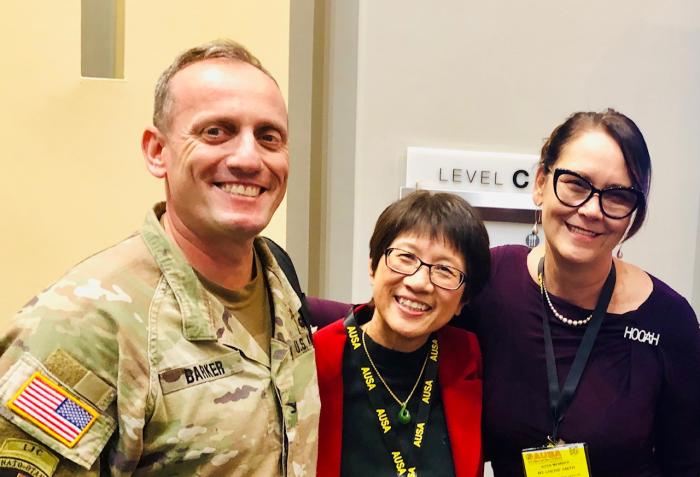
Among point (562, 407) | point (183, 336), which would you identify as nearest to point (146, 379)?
point (183, 336)

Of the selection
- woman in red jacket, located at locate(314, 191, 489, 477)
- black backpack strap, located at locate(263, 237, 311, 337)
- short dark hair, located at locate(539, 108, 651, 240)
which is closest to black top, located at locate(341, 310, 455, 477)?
woman in red jacket, located at locate(314, 191, 489, 477)

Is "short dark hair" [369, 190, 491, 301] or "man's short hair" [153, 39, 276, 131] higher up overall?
"man's short hair" [153, 39, 276, 131]

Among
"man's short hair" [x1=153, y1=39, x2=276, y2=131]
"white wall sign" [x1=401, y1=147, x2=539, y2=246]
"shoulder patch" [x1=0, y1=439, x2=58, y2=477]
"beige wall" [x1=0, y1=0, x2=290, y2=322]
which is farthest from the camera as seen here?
"white wall sign" [x1=401, y1=147, x2=539, y2=246]

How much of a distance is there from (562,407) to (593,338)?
19cm

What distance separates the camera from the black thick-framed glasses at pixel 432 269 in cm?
127

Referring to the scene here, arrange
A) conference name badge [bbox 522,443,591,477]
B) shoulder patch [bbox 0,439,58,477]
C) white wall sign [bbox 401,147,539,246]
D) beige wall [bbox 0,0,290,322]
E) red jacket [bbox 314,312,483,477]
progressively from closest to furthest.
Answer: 1. shoulder patch [bbox 0,439,58,477]
2. red jacket [bbox 314,312,483,477]
3. conference name badge [bbox 522,443,591,477]
4. beige wall [bbox 0,0,290,322]
5. white wall sign [bbox 401,147,539,246]

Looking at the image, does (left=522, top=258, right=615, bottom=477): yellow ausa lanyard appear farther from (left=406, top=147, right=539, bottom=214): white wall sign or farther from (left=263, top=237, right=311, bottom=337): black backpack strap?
(left=406, top=147, right=539, bottom=214): white wall sign

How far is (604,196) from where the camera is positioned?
4.36ft

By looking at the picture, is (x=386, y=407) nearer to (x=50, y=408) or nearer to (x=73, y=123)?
(x=50, y=408)

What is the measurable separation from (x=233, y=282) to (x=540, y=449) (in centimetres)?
86

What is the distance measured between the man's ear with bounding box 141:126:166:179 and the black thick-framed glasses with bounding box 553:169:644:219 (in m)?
0.93

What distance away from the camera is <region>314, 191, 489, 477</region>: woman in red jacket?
125 cm

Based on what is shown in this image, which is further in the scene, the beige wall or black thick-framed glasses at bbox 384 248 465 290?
the beige wall

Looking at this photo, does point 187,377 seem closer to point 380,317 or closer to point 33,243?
point 380,317
